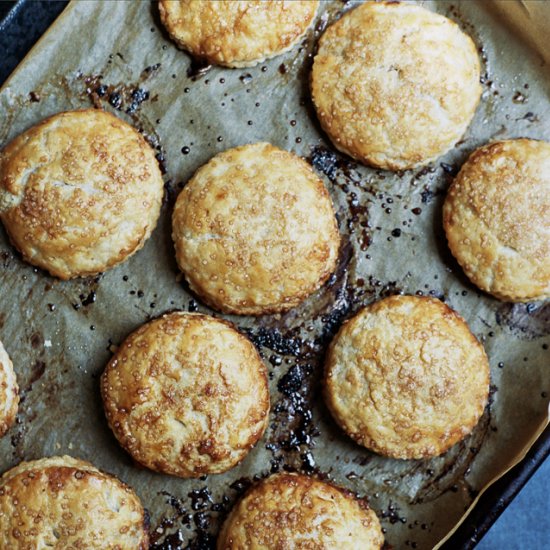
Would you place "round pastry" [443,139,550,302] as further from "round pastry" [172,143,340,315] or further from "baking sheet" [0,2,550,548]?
"round pastry" [172,143,340,315]

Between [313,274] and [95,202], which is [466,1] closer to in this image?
[313,274]

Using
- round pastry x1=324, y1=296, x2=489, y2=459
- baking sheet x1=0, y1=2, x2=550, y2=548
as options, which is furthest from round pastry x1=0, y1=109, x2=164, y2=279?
round pastry x1=324, y1=296, x2=489, y2=459

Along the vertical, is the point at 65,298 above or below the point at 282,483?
above

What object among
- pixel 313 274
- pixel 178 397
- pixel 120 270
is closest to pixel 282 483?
pixel 178 397

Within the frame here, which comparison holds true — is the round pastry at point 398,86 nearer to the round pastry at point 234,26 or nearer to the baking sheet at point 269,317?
the baking sheet at point 269,317

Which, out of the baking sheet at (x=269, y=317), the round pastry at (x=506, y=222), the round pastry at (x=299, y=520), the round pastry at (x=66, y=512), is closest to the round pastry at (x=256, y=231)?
the baking sheet at (x=269, y=317)

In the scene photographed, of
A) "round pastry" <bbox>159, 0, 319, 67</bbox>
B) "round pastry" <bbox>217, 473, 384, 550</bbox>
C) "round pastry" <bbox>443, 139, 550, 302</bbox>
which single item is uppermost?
"round pastry" <bbox>159, 0, 319, 67</bbox>
